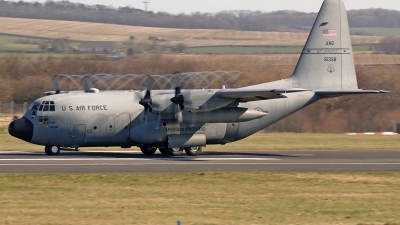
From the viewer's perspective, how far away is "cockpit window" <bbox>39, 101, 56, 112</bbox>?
25625 mm

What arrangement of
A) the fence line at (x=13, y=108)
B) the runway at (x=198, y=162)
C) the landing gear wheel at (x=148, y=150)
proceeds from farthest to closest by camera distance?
1. the fence line at (x=13, y=108)
2. the landing gear wheel at (x=148, y=150)
3. the runway at (x=198, y=162)

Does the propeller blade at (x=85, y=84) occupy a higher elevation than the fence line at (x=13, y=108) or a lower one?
higher

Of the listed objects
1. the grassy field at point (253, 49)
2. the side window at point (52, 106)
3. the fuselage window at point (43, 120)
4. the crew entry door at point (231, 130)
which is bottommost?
the crew entry door at point (231, 130)

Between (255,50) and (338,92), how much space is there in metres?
43.6

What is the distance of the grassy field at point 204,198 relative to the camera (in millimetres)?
13453

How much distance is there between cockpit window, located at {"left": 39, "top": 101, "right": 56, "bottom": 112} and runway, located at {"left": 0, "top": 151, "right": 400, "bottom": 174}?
77.4 inches

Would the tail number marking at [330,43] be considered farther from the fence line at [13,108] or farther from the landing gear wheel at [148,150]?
the fence line at [13,108]

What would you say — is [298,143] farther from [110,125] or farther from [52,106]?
[52,106]

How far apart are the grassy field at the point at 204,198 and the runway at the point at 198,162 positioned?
66.4 inches

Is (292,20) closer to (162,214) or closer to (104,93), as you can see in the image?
→ (104,93)

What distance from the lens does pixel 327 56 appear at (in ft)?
95.9

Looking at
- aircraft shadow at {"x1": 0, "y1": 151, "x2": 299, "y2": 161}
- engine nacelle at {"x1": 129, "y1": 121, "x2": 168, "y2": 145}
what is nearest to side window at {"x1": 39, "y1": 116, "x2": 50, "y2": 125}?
aircraft shadow at {"x1": 0, "y1": 151, "x2": 299, "y2": 161}

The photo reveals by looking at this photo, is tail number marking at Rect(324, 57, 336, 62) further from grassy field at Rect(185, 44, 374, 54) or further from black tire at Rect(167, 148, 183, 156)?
grassy field at Rect(185, 44, 374, 54)

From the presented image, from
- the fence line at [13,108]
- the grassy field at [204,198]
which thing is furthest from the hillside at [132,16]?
the grassy field at [204,198]
